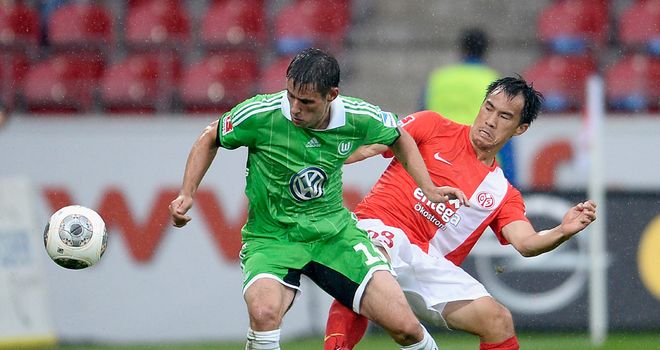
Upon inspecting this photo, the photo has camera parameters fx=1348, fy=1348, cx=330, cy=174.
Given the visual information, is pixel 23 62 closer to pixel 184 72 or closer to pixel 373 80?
pixel 184 72

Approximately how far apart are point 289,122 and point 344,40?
20.7 feet

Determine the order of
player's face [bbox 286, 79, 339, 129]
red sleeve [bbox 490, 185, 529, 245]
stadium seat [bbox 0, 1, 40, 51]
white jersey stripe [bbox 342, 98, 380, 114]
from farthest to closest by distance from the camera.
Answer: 1. stadium seat [bbox 0, 1, 40, 51]
2. red sleeve [bbox 490, 185, 529, 245]
3. white jersey stripe [bbox 342, 98, 380, 114]
4. player's face [bbox 286, 79, 339, 129]

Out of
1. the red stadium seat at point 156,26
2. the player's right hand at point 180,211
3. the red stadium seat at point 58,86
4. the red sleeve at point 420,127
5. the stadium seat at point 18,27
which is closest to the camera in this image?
the player's right hand at point 180,211

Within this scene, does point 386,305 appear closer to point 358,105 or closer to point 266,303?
point 266,303

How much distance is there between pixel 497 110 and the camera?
7496 mm

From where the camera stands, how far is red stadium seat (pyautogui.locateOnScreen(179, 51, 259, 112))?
12.3m

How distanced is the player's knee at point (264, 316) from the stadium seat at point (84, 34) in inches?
261

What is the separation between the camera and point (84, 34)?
12.9 meters

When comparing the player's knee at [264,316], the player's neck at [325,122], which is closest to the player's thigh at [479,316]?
the player's knee at [264,316]

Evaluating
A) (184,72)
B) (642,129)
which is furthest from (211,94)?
(642,129)

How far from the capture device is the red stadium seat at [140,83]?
12.4 meters

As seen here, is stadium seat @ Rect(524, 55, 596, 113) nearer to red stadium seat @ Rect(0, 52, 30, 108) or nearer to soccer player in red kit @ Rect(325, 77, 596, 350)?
red stadium seat @ Rect(0, 52, 30, 108)

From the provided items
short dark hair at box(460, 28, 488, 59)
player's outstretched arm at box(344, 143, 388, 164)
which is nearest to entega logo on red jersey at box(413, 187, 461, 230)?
player's outstretched arm at box(344, 143, 388, 164)

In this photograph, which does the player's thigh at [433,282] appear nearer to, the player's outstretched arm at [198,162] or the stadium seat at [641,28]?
the player's outstretched arm at [198,162]
